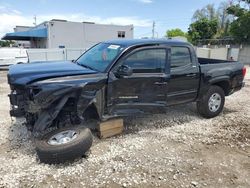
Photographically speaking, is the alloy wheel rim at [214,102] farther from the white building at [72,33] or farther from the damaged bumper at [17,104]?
the white building at [72,33]

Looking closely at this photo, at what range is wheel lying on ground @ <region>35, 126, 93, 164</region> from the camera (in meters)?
3.85

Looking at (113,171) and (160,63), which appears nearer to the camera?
(113,171)

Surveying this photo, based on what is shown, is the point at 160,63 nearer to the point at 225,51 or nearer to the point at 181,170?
the point at 181,170

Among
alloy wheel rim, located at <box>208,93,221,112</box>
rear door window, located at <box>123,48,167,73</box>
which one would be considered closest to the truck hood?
rear door window, located at <box>123,48,167,73</box>

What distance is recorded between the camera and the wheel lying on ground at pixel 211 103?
238 inches

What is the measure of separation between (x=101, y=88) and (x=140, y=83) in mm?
785

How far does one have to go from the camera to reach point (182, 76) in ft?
18.1

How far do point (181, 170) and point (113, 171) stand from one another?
1001mm

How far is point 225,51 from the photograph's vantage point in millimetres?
26031

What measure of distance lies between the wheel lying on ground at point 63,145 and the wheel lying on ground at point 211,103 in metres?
3.01

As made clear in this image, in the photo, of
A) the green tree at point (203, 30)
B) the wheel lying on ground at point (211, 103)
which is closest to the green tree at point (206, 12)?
the green tree at point (203, 30)

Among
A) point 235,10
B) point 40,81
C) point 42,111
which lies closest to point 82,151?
point 42,111

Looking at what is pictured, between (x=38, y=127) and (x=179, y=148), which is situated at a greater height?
(x=38, y=127)

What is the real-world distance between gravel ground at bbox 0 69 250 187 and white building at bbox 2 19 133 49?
25.0 metres
